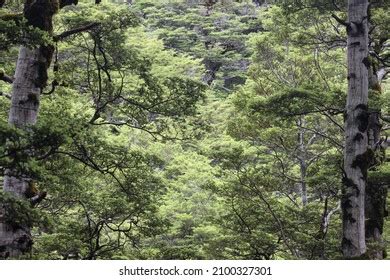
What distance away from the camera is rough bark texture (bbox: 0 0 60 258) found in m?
4.20

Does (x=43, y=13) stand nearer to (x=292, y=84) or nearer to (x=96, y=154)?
(x=96, y=154)

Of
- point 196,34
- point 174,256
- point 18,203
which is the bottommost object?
point 174,256

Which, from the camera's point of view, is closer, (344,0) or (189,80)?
(189,80)

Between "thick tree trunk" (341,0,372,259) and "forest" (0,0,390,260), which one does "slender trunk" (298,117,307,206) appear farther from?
"thick tree trunk" (341,0,372,259)

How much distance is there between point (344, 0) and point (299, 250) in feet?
13.4

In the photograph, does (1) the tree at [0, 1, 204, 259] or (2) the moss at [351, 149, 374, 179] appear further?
(2) the moss at [351, 149, 374, 179]

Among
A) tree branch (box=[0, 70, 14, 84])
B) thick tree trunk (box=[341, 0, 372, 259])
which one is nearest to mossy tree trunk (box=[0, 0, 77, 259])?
tree branch (box=[0, 70, 14, 84])

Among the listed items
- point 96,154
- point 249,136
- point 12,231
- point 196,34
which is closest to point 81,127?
point 12,231

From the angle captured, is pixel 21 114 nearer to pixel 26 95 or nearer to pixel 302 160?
pixel 26 95

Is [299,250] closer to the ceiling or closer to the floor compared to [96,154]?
closer to the floor

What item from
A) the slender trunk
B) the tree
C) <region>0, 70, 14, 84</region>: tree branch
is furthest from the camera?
the slender trunk

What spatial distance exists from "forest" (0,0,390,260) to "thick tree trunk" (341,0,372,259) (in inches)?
0.5

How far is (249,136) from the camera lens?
955 centimetres

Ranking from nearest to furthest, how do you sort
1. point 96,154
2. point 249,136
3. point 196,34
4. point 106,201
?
point 96,154 → point 106,201 → point 249,136 → point 196,34
